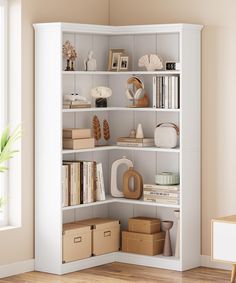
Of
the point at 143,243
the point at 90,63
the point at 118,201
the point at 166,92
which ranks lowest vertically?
the point at 143,243

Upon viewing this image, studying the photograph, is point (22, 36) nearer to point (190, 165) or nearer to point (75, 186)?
point (75, 186)

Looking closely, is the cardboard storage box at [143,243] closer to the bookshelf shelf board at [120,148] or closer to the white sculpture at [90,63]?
the bookshelf shelf board at [120,148]

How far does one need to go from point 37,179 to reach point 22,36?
1.13 m

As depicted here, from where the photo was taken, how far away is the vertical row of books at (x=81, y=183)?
6266mm

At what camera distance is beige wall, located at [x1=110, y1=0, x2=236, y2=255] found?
20.6 ft

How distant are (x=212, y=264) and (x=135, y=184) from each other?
0.93 meters

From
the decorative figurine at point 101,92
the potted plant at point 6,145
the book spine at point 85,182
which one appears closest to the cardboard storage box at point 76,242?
the book spine at point 85,182

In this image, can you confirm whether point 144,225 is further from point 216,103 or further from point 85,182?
point 216,103

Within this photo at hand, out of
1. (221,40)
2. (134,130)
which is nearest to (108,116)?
(134,130)

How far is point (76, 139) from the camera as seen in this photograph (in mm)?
6324

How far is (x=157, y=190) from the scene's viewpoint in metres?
6.50

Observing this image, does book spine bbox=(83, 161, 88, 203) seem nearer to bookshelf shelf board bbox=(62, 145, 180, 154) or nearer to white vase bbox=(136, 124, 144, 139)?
bookshelf shelf board bbox=(62, 145, 180, 154)

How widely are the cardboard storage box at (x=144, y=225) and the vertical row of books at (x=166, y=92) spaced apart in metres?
0.97

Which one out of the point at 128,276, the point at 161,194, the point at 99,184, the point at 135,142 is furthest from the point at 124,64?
the point at 128,276
